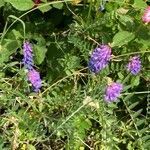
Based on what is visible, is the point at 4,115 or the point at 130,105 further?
the point at 130,105

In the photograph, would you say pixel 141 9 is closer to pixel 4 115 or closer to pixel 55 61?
pixel 55 61

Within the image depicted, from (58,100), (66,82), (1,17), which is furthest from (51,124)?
(1,17)

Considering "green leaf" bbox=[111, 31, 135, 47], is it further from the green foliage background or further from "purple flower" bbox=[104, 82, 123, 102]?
"purple flower" bbox=[104, 82, 123, 102]

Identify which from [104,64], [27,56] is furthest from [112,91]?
[27,56]

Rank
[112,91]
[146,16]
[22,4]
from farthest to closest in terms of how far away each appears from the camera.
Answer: [22,4]
[146,16]
[112,91]

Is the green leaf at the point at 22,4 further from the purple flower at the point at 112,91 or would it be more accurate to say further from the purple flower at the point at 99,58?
the purple flower at the point at 112,91

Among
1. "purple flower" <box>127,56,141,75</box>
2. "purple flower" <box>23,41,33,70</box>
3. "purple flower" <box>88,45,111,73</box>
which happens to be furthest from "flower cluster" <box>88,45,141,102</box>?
"purple flower" <box>23,41,33,70</box>

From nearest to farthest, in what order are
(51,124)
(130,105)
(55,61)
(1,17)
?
(51,124) < (130,105) < (55,61) < (1,17)

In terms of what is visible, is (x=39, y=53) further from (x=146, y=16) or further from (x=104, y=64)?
(x=146, y=16)
